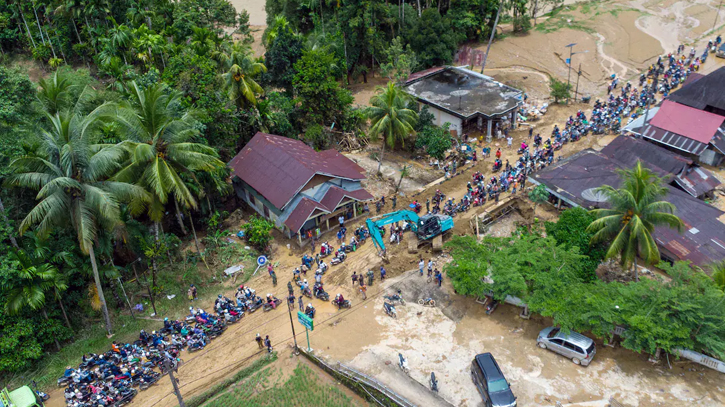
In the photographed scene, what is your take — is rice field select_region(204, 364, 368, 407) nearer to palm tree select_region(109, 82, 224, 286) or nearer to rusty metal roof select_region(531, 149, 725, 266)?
palm tree select_region(109, 82, 224, 286)

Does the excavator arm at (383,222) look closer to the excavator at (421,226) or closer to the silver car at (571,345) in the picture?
the excavator at (421,226)

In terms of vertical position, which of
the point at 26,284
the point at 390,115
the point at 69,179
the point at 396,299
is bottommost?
the point at 396,299

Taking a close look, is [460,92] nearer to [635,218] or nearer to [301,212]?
[301,212]

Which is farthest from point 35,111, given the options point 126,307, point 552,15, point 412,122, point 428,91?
A: point 552,15

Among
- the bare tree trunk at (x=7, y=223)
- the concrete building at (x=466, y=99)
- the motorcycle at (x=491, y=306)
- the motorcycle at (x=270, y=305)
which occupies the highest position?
the bare tree trunk at (x=7, y=223)

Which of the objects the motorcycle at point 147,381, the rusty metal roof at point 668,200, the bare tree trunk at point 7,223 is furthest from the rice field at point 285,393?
the rusty metal roof at point 668,200

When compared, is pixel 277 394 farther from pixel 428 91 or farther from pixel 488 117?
pixel 428 91

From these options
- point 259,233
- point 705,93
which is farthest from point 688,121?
point 259,233
